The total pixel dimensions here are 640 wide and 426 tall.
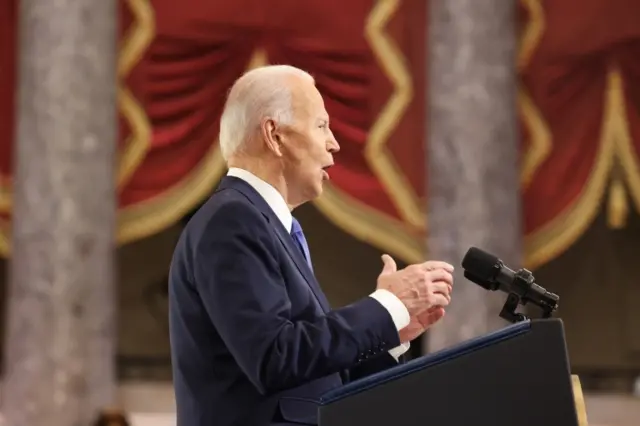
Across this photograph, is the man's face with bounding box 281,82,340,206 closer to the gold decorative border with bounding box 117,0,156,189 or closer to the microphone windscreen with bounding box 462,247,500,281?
the microphone windscreen with bounding box 462,247,500,281

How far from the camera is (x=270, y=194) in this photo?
158cm

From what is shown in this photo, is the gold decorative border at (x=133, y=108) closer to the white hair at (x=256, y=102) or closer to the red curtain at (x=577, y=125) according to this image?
the red curtain at (x=577, y=125)

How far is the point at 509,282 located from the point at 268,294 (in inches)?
14.4

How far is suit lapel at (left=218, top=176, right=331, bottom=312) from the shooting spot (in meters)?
1.53

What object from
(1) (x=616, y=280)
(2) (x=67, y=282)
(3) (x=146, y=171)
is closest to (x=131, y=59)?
(3) (x=146, y=171)

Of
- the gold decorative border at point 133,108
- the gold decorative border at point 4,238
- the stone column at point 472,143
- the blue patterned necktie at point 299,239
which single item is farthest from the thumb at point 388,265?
the gold decorative border at point 4,238

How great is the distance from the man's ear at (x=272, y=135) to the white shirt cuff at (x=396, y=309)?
28 cm

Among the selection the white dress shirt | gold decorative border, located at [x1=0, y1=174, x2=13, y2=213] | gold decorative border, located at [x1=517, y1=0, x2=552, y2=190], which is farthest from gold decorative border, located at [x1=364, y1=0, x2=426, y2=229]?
the white dress shirt

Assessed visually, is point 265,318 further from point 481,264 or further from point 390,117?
point 390,117

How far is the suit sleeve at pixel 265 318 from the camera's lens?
139 centimetres

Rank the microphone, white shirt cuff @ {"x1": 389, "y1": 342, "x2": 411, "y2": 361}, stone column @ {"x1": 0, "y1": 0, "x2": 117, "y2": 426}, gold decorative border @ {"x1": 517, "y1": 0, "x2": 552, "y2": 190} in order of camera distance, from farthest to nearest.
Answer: gold decorative border @ {"x1": 517, "y1": 0, "x2": 552, "y2": 190}
stone column @ {"x1": 0, "y1": 0, "x2": 117, "y2": 426}
white shirt cuff @ {"x1": 389, "y1": 342, "x2": 411, "y2": 361}
the microphone

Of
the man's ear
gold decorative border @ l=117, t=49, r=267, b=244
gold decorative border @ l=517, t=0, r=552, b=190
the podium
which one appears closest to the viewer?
the podium

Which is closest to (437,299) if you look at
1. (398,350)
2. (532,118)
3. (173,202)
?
(398,350)

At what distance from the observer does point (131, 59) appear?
442 cm
